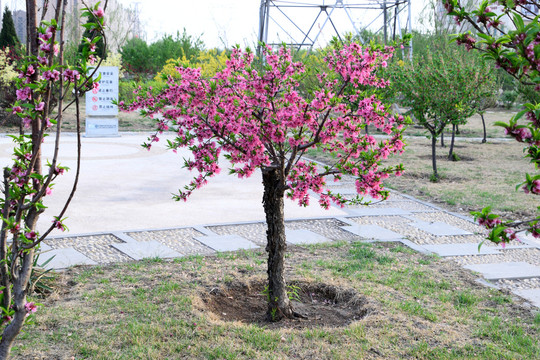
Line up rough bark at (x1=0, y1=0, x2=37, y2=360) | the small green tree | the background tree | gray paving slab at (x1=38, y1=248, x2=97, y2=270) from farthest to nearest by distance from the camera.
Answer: the background tree, the small green tree, gray paving slab at (x1=38, y1=248, x2=97, y2=270), rough bark at (x1=0, y1=0, x2=37, y2=360)

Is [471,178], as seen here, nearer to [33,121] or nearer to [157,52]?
[33,121]

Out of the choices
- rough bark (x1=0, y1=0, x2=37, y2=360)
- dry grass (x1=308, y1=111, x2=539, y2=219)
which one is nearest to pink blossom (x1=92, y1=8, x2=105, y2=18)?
rough bark (x1=0, y1=0, x2=37, y2=360)

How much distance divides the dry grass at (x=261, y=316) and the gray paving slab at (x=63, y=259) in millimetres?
222

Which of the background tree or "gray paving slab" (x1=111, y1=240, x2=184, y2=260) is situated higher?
the background tree

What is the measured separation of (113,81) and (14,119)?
321cm

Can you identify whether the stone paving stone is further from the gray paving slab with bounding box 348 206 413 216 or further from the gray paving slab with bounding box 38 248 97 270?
the gray paving slab with bounding box 38 248 97 270

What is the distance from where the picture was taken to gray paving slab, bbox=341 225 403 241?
243 inches

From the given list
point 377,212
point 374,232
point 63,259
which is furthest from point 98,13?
point 377,212

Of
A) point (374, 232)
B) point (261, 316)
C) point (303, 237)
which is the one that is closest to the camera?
point (261, 316)

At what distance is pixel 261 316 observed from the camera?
13.5 feet

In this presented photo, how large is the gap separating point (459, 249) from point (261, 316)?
2528 millimetres

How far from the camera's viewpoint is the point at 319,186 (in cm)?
391

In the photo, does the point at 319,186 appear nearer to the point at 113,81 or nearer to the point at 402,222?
the point at 402,222

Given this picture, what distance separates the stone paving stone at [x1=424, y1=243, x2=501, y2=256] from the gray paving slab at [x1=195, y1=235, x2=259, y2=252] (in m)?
1.73
